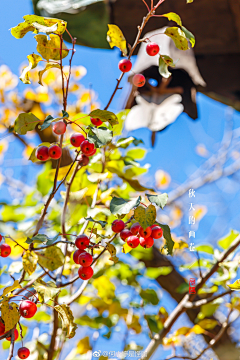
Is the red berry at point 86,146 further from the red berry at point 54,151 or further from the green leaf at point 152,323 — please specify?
the green leaf at point 152,323

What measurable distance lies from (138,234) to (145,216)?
0.09 meters

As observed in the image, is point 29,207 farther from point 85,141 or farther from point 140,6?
point 140,6

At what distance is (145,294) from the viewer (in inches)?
47.1

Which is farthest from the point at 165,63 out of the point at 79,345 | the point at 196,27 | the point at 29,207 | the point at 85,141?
the point at 79,345

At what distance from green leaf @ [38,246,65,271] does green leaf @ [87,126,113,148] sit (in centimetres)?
23

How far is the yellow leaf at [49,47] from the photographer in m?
0.56

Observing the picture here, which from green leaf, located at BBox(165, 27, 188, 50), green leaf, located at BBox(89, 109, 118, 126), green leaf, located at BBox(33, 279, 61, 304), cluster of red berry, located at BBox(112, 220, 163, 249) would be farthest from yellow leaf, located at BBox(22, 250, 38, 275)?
green leaf, located at BBox(165, 27, 188, 50)

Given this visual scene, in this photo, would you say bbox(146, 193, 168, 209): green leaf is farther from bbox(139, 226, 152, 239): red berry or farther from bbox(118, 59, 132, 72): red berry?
bbox(118, 59, 132, 72): red berry

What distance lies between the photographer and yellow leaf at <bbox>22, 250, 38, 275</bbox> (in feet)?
1.79

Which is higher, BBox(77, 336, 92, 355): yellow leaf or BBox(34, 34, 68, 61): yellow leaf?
BBox(34, 34, 68, 61): yellow leaf

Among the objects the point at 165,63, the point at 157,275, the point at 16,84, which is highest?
the point at 165,63

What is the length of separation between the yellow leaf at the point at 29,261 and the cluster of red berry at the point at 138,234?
0.55 feet

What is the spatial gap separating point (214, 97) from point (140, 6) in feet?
1.79

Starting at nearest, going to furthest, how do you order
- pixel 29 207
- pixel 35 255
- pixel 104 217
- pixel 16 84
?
pixel 35 255, pixel 104 217, pixel 29 207, pixel 16 84
